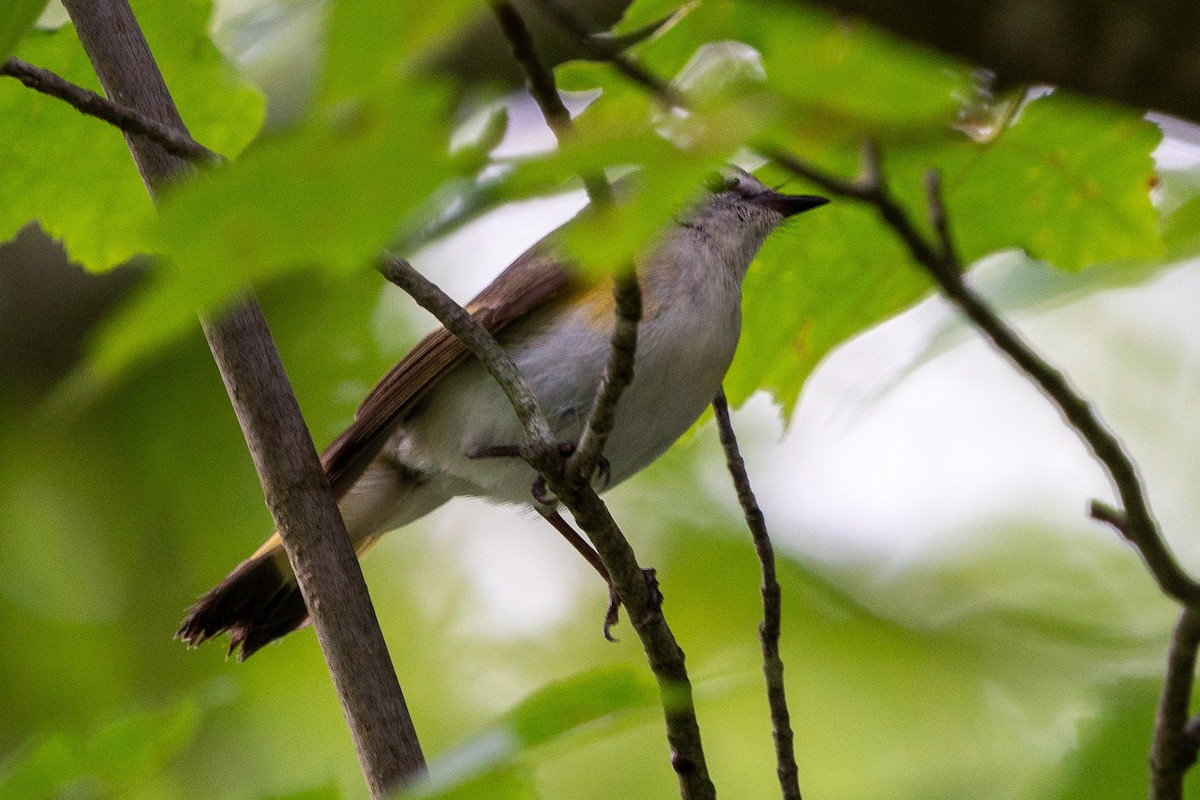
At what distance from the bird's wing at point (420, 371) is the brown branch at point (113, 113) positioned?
1.31m

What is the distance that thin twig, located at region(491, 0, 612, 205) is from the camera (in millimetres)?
1039

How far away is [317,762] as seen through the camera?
5262 millimetres

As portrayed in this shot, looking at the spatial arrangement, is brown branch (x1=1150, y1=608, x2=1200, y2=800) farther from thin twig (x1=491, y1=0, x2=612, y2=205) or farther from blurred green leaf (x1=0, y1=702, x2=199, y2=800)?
blurred green leaf (x1=0, y1=702, x2=199, y2=800)

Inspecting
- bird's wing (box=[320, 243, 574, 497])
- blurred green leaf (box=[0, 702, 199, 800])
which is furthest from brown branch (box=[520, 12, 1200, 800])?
bird's wing (box=[320, 243, 574, 497])

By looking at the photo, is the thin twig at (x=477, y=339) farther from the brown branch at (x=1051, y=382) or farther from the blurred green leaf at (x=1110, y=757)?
the blurred green leaf at (x=1110, y=757)

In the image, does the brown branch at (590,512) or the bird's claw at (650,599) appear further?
the bird's claw at (650,599)

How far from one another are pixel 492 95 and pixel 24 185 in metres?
1.15

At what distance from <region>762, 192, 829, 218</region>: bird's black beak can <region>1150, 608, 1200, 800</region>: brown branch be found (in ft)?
6.96

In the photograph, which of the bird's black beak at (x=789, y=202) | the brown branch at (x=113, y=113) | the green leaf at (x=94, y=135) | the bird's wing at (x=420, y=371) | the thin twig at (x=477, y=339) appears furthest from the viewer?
the bird's black beak at (x=789, y=202)

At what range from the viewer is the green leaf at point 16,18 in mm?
1121

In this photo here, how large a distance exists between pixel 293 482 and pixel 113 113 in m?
0.82

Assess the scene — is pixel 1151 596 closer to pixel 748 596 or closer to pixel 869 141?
pixel 748 596

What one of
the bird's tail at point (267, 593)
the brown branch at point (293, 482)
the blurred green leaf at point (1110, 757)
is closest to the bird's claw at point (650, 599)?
the brown branch at point (293, 482)

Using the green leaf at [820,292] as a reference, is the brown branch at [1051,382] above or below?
above
